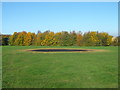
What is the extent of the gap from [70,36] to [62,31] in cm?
230

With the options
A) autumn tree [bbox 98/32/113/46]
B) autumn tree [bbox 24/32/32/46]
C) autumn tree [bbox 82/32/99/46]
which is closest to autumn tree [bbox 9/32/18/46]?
autumn tree [bbox 24/32/32/46]

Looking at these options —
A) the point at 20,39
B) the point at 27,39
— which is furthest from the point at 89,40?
the point at 20,39

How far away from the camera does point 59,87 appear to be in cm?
319

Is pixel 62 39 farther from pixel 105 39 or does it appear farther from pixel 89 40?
pixel 105 39

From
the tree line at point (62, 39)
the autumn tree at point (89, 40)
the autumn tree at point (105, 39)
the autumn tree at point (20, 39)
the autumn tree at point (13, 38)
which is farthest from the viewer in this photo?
the autumn tree at point (13, 38)

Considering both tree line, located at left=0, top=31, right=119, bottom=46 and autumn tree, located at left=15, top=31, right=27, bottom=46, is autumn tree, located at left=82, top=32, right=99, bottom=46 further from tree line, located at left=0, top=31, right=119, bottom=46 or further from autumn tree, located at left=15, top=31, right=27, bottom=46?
→ autumn tree, located at left=15, top=31, right=27, bottom=46

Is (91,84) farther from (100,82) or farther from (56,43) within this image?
(56,43)

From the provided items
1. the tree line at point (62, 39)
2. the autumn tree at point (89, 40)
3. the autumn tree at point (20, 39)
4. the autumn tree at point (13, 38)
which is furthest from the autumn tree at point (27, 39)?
the autumn tree at point (89, 40)

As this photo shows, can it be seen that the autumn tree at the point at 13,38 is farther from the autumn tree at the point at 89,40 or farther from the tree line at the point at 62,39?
the autumn tree at the point at 89,40

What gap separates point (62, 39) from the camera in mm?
29281

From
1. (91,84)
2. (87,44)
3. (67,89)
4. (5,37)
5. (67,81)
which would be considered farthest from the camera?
(5,37)

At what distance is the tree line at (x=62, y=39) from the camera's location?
29.1 m

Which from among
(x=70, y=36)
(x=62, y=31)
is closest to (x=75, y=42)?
(x=70, y=36)

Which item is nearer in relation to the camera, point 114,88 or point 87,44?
point 114,88
